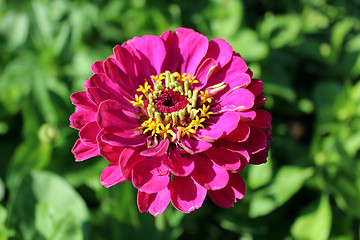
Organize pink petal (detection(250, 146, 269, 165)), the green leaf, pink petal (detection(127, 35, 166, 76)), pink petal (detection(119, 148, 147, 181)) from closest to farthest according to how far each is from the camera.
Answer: pink petal (detection(119, 148, 147, 181)) < pink petal (detection(250, 146, 269, 165)) < pink petal (detection(127, 35, 166, 76)) < the green leaf

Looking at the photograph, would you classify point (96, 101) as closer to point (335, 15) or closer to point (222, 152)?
point (222, 152)

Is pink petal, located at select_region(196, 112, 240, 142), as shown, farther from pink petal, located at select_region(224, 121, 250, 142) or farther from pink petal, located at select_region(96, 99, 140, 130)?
pink petal, located at select_region(96, 99, 140, 130)

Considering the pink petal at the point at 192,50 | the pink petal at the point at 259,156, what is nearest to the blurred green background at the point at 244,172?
the pink petal at the point at 259,156

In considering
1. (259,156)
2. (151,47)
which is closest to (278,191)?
(259,156)

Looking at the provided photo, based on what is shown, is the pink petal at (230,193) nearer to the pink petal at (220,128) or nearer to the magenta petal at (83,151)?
the pink petal at (220,128)

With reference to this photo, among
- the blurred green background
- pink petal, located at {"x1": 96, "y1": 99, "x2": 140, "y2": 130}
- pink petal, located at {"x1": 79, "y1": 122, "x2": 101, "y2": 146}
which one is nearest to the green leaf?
the blurred green background
